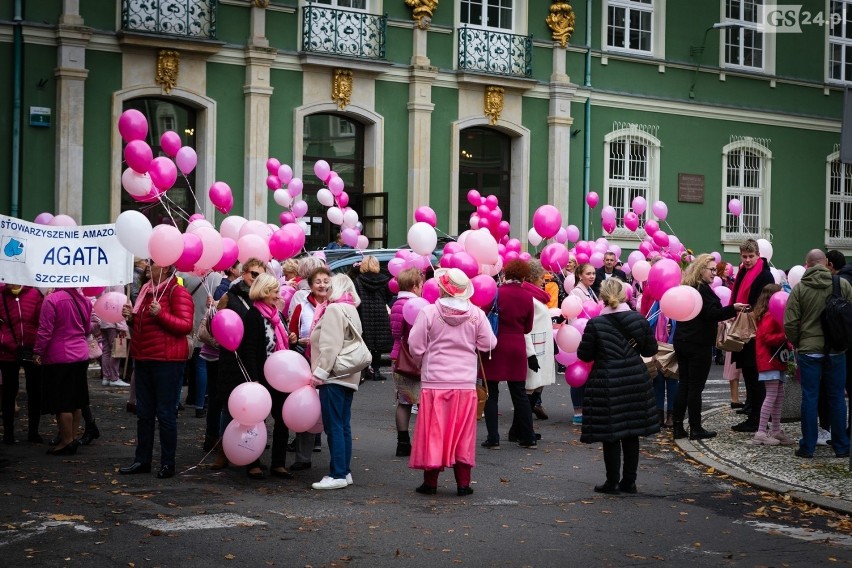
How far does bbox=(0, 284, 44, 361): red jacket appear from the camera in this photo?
39.4 ft

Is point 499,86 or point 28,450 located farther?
point 499,86

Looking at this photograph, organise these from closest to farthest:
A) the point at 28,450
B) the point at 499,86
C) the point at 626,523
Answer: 1. the point at 626,523
2. the point at 28,450
3. the point at 499,86

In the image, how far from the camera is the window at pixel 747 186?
106ft

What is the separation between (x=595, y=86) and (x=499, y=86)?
283 cm

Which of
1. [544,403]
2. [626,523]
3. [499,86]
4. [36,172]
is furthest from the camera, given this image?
[499,86]

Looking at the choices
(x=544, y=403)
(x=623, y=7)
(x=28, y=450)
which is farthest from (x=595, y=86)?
(x=28, y=450)

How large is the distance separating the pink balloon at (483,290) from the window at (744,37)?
71.3 feet

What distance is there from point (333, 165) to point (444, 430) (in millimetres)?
17861

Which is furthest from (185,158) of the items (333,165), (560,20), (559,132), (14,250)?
(560,20)

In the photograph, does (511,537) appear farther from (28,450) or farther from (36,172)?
(36,172)

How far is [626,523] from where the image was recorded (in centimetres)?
910

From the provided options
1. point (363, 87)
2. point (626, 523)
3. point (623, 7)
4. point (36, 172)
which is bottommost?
point (626, 523)

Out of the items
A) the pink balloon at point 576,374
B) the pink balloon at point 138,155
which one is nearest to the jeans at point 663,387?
the pink balloon at point 576,374

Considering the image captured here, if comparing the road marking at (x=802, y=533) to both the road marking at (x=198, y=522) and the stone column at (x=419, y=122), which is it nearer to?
the road marking at (x=198, y=522)
